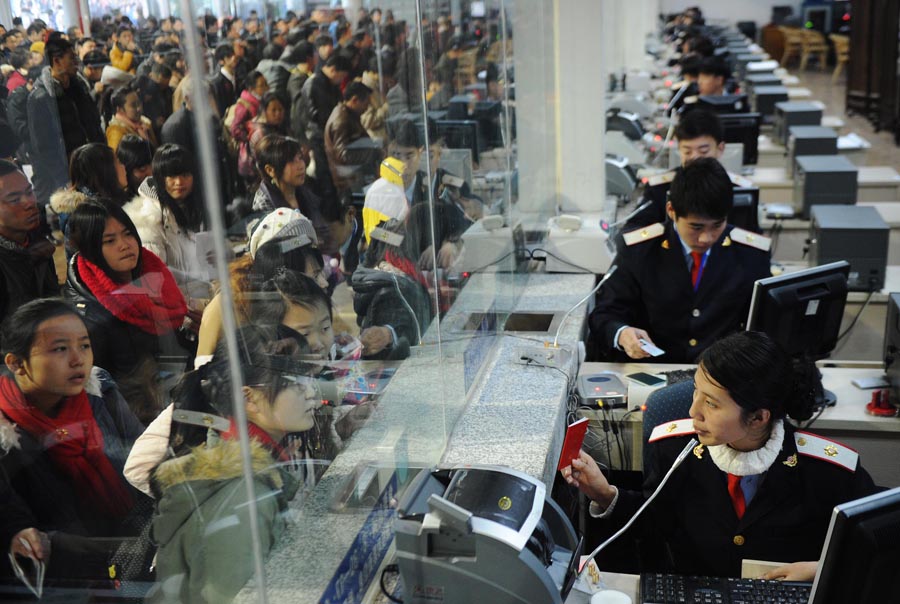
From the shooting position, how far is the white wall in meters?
23.5

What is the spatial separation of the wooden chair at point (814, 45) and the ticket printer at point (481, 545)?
65.2 ft

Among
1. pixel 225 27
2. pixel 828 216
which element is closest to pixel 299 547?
pixel 225 27

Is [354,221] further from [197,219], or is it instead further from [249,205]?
[197,219]

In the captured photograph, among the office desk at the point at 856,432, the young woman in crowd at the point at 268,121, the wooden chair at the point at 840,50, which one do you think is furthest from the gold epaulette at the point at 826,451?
the wooden chair at the point at 840,50

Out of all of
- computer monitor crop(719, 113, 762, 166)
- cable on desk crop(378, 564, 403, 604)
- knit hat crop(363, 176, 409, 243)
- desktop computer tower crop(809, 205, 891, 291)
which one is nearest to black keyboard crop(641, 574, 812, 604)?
cable on desk crop(378, 564, 403, 604)

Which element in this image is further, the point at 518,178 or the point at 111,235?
the point at 518,178

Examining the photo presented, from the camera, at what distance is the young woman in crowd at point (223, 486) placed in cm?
130

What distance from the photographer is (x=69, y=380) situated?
46.3 inches

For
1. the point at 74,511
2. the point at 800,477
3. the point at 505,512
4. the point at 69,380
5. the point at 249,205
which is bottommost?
the point at 800,477

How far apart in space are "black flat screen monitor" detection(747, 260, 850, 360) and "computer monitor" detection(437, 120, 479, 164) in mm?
1021

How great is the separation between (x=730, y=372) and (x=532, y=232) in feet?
6.83

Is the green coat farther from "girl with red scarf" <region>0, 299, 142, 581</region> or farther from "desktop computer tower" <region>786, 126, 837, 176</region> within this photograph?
"desktop computer tower" <region>786, 126, 837, 176</region>

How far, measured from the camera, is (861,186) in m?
6.58

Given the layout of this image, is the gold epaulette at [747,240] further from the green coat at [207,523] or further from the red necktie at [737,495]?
the green coat at [207,523]
